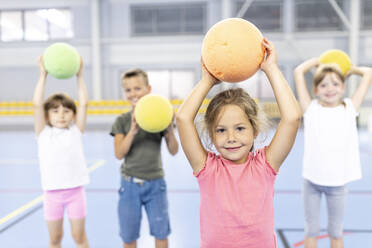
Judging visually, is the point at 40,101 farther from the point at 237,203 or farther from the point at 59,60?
the point at 237,203

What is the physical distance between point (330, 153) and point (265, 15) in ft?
35.9

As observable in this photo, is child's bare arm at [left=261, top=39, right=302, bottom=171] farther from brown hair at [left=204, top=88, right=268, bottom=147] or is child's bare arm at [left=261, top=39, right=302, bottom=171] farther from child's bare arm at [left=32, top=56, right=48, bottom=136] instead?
child's bare arm at [left=32, top=56, right=48, bottom=136]

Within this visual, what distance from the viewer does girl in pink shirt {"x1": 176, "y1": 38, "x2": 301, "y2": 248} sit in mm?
1194

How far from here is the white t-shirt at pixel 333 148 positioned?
→ 193cm

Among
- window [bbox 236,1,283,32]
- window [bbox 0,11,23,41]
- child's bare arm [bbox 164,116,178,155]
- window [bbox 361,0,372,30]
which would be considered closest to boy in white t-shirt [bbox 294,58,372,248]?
child's bare arm [bbox 164,116,178,155]

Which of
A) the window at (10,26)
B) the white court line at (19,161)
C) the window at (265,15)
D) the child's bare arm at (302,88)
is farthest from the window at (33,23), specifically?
the child's bare arm at (302,88)

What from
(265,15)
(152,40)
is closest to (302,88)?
(152,40)

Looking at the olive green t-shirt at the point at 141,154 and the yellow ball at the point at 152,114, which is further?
the olive green t-shirt at the point at 141,154

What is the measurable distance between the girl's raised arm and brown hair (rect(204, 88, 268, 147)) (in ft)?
0.20

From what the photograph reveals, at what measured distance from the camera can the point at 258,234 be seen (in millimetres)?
1210

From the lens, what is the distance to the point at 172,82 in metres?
12.1

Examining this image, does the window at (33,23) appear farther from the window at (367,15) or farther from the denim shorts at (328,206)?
the denim shorts at (328,206)

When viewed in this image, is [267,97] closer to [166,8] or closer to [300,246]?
[166,8]

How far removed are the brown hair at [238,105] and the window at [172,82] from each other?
10848 millimetres
